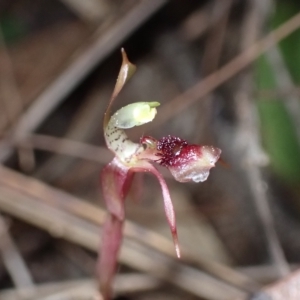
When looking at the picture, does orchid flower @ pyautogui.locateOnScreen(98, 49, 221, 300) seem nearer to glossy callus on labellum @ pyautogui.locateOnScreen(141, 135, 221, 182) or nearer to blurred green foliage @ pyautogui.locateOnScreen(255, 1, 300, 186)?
glossy callus on labellum @ pyautogui.locateOnScreen(141, 135, 221, 182)

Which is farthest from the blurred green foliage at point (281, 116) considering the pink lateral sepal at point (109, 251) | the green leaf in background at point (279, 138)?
the pink lateral sepal at point (109, 251)

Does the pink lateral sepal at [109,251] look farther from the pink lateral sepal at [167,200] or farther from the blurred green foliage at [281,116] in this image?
the blurred green foliage at [281,116]

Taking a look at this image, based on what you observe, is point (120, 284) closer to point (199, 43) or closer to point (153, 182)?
point (153, 182)

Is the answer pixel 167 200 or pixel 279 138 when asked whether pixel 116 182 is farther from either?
pixel 279 138

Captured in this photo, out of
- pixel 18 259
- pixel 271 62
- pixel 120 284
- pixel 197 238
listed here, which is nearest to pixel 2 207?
pixel 18 259

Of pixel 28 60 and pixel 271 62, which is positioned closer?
pixel 271 62

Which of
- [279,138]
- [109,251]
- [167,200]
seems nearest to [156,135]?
[279,138]
